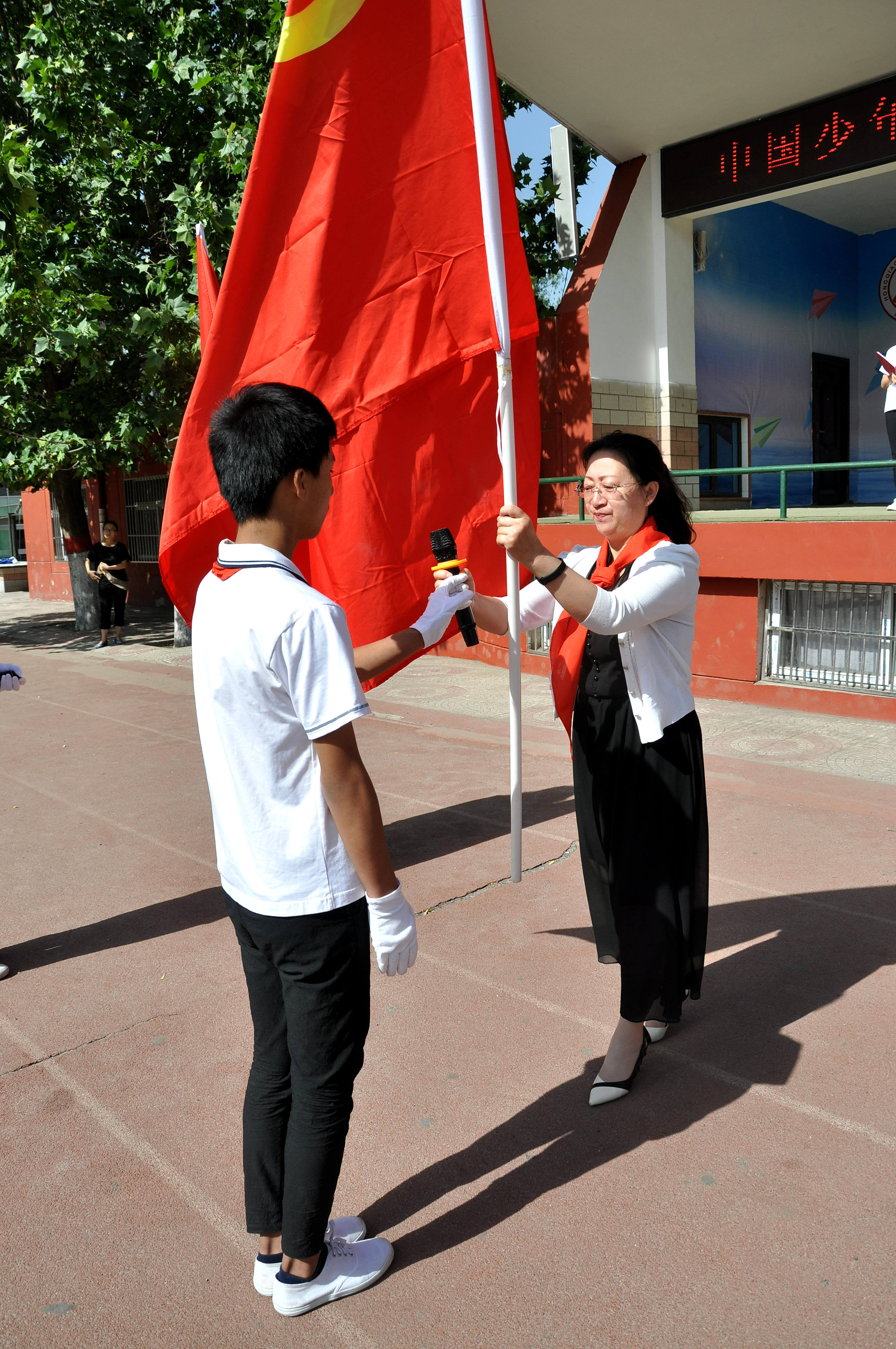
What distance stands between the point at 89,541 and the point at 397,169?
14.7m

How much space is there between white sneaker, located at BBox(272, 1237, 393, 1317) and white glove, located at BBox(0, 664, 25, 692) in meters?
2.61

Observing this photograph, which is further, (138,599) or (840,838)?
(138,599)

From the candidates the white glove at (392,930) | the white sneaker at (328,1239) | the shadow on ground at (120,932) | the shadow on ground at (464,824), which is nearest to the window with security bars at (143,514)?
the shadow on ground at (464,824)

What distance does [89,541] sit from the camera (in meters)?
16.9

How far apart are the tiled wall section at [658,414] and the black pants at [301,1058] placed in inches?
394

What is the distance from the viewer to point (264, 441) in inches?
81.9

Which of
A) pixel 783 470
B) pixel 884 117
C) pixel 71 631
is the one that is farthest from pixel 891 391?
pixel 71 631

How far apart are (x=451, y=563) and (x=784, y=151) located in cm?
980

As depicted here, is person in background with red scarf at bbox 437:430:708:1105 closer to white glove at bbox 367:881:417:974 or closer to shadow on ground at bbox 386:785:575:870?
white glove at bbox 367:881:417:974

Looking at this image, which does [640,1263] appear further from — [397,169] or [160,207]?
[160,207]

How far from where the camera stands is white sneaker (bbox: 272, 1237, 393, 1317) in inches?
91.4

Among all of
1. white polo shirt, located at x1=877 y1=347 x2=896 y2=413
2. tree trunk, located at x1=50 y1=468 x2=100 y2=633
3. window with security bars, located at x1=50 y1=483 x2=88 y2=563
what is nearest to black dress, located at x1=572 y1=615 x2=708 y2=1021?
white polo shirt, located at x1=877 y1=347 x2=896 y2=413

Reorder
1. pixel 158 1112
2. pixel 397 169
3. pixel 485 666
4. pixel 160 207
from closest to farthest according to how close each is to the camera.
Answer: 1. pixel 158 1112
2. pixel 397 169
3. pixel 485 666
4. pixel 160 207

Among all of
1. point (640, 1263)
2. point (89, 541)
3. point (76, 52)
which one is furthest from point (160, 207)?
point (640, 1263)
